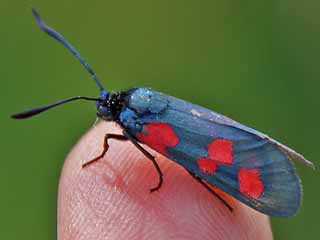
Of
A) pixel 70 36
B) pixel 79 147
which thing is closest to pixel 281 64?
pixel 70 36

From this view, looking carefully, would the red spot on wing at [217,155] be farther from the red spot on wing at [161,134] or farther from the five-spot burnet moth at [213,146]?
the red spot on wing at [161,134]

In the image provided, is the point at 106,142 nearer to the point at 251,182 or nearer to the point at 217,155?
the point at 217,155

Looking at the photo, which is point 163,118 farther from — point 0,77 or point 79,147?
point 0,77

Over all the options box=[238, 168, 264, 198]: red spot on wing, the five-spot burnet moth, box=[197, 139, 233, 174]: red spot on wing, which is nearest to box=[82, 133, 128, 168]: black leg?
the five-spot burnet moth

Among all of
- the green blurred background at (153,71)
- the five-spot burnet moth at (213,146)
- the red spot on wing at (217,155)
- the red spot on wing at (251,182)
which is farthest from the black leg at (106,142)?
the green blurred background at (153,71)

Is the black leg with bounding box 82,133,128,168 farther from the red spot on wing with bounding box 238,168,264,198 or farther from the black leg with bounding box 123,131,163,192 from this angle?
the red spot on wing with bounding box 238,168,264,198

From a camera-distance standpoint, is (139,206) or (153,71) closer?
(139,206)

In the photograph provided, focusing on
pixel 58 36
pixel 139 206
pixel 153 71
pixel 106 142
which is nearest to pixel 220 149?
pixel 139 206

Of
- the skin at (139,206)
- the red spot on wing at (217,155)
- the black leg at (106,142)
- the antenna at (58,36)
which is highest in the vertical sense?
the antenna at (58,36)
